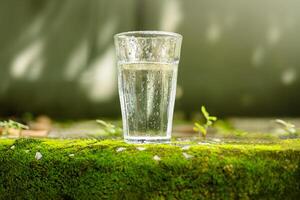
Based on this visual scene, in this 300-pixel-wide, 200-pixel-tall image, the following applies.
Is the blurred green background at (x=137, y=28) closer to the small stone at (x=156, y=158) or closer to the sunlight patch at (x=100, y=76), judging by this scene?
the sunlight patch at (x=100, y=76)

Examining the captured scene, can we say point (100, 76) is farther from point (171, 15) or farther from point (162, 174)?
point (162, 174)

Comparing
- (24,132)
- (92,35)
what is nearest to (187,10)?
(92,35)

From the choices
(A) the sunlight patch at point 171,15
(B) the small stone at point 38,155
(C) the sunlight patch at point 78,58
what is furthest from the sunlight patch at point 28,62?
(B) the small stone at point 38,155

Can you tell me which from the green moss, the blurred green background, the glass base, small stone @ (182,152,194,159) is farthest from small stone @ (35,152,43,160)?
the blurred green background

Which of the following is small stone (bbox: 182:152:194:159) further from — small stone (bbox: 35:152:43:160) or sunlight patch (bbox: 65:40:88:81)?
sunlight patch (bbox: 65:40:88:81)

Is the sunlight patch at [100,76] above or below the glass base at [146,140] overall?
below

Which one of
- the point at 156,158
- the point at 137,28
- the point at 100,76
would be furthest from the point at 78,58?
the point at 156,158

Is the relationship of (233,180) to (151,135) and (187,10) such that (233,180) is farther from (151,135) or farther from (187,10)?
(187,10)
